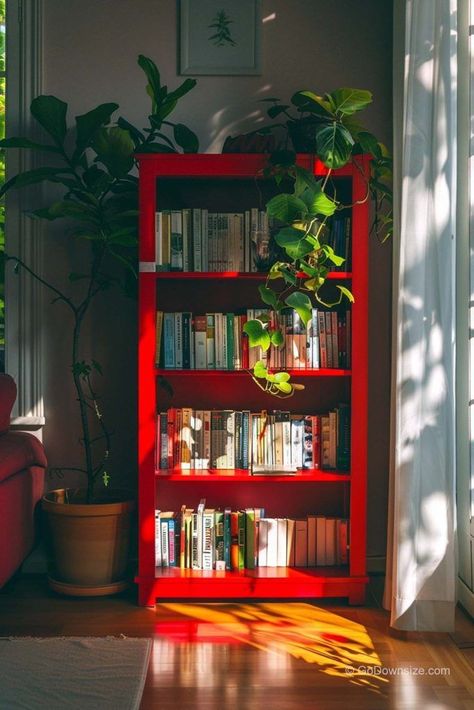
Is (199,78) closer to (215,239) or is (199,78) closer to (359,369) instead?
(215,239)

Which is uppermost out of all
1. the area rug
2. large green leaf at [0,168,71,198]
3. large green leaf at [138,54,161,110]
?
large green leaf at [138,54,161,110]

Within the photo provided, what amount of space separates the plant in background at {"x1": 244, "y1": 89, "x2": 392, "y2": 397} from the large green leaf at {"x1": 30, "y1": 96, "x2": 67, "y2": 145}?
2.60ft

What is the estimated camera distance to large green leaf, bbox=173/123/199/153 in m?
3.30

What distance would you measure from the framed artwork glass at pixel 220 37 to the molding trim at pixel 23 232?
2.05 feet

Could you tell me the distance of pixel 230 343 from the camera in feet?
10.5

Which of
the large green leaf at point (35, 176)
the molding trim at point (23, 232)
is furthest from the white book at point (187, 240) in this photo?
the molding trim at point (23, 232)

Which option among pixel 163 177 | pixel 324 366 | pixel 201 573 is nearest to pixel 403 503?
pixel 324 366

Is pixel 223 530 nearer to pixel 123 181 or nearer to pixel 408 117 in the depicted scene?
pixel 123 181

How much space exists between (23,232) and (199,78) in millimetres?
995

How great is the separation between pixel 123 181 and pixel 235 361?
0.88 metres

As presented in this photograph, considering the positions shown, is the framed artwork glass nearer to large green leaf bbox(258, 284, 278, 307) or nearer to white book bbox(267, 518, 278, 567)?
large green leaf bbox(258, 284, 278, 307)

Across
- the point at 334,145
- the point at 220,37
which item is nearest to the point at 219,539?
the point at 334,145

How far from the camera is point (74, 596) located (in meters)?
3.23

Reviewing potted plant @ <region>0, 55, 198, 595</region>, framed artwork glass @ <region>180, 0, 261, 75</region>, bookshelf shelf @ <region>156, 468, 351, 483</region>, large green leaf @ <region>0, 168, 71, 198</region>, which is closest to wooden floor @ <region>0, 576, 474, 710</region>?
potted plant @ <region>0, 55, 198, 595</region>
